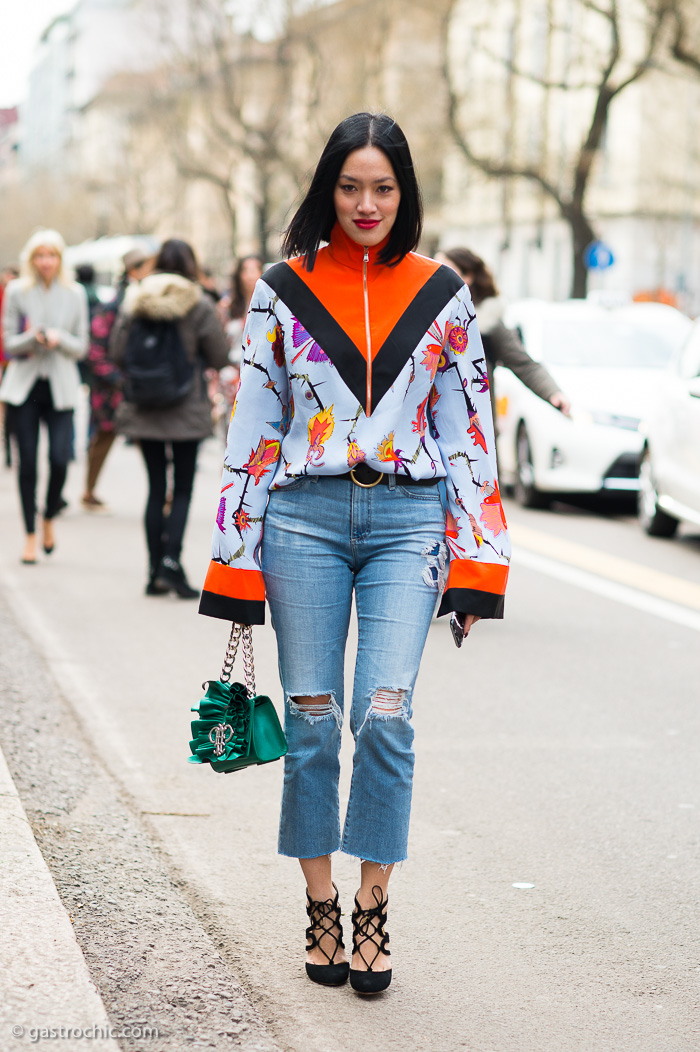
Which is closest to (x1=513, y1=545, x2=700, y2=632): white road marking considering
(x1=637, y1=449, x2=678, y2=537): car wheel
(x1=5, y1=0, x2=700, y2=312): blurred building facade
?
(x1=637, y1=449, x2=678, y2=537): car wheel

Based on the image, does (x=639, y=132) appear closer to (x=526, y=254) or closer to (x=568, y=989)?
(x=526, y=254)

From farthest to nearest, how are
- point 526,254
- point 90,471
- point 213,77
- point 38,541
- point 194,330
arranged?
point 526,254 → point 213,77 → point 90,471 → point 38,541 → point 194,330

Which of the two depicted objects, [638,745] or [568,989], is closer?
[568,989]

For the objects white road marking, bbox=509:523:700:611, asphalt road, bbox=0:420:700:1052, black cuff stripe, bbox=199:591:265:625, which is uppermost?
black cuff stripe, bbox=199:591:265:625

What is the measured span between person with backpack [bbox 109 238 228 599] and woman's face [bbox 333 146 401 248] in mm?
5045

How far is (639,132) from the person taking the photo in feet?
162

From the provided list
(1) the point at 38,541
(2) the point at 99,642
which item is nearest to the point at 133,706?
(2) the point at 99,642

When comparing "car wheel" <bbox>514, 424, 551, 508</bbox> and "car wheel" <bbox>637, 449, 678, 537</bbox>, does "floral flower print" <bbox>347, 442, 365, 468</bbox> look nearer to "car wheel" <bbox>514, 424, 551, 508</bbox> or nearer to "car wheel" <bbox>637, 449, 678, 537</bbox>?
"car wheel" <bbox>637, 449, 678, 537</bbox>

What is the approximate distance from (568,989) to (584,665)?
3.65 m

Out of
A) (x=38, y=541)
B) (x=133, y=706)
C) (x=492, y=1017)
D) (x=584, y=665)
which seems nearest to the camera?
(x=492, y=1017)

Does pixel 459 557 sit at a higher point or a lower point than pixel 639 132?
lower

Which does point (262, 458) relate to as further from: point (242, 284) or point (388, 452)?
point (242, 284)

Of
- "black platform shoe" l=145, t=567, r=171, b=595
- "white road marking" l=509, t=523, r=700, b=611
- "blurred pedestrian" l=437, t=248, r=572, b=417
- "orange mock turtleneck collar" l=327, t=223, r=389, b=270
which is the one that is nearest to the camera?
"orange mock turtleneck collar" l=327, t=223, r=389, b=270

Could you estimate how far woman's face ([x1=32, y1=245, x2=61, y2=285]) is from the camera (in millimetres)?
9648
